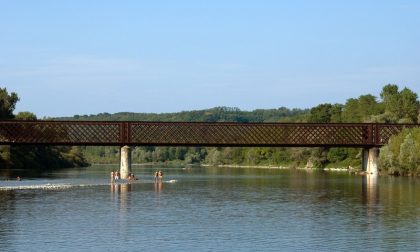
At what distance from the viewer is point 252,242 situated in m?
42.1

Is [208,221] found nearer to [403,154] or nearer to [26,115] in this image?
[403,154]

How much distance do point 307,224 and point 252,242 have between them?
903 centimetres

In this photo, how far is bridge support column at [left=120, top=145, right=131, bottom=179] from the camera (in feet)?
396

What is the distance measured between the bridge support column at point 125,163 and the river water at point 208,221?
3956cm

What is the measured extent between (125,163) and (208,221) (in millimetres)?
71663

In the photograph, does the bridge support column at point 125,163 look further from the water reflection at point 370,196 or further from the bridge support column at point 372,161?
the water reflection at point 370,196

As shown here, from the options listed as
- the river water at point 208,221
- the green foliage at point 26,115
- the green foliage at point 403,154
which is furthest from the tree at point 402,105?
the river water at point 208,221

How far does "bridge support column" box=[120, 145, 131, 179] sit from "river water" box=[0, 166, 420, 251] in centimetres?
3956

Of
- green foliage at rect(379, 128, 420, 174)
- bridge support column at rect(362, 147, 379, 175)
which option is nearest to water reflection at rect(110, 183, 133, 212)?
green foliage at rect(379, 128, 420, 174)

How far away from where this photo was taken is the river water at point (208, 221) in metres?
41.4

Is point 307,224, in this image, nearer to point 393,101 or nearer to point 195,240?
point 195,240

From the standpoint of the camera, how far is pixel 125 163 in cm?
12244

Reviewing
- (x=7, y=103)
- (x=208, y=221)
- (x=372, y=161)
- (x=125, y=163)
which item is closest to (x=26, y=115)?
(x=7, y=103)

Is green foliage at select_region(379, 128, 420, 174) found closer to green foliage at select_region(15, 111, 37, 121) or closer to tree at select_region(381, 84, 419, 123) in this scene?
tree at select_region(381, 84, 419, 123)
